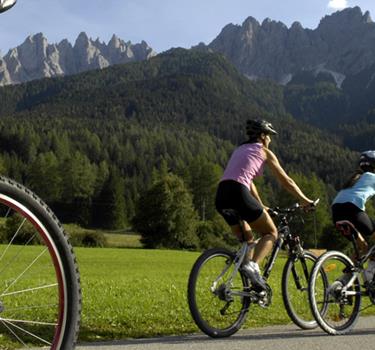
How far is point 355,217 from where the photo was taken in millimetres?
7223

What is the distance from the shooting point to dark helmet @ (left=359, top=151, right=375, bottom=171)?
7.63 meters

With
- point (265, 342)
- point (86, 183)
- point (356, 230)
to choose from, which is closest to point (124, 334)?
point (265, 342)

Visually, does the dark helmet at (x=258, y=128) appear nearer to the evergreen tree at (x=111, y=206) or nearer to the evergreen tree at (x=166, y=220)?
the evergreen tree at (x=166, y=220)

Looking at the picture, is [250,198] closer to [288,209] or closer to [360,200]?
[288,209]

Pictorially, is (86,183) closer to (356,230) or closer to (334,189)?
(334,189)

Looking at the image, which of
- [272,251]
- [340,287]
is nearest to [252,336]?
[272,251]

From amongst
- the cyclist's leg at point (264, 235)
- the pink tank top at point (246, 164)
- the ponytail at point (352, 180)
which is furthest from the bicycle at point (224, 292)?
the ponytail at point (352, 180)

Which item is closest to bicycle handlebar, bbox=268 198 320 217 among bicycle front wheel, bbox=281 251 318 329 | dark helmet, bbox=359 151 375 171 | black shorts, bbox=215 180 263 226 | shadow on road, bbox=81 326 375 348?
black shorts, bbox=215 180 263 226

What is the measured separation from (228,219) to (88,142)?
607 ft

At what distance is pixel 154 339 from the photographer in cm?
581

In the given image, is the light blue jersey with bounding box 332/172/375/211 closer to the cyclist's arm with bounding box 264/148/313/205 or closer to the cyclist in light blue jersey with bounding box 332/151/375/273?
→ the cyclist in light blue jersey with bounding box 332/151/375/273

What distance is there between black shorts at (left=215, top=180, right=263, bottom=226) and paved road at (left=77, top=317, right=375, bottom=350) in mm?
1282

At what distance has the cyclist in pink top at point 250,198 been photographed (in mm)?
6289

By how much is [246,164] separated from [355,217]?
1.78 metres
